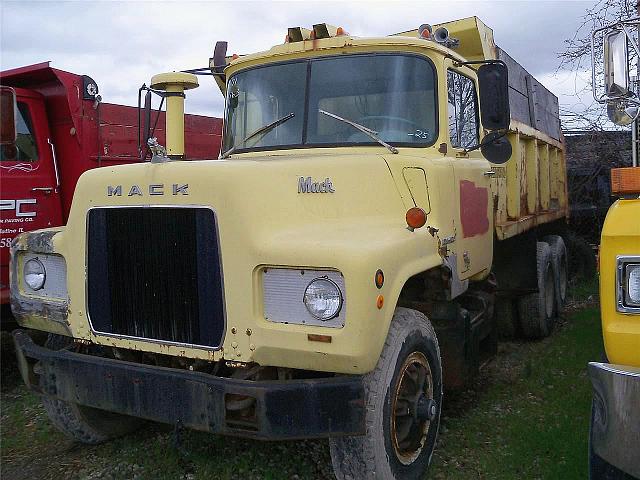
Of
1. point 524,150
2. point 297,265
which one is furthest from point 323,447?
point 524,150

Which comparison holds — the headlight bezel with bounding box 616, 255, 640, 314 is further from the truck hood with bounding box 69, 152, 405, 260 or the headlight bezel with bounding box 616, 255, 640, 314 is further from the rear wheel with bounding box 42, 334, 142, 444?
the rear wheel with bounding box 42, 334, 142, 444

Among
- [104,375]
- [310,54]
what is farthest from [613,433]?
[310,54]

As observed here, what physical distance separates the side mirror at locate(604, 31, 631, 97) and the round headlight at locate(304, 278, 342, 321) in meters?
1.56

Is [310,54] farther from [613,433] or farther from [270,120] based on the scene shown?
[613,433]

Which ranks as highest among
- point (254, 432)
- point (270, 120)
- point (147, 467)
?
point (270, 120)

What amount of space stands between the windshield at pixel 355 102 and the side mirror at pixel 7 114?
2233mm

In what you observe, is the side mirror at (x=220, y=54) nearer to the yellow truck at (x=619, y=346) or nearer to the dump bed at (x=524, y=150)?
the dump bed at (x=524, y=150)

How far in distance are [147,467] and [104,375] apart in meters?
0.89

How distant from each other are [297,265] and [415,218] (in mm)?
804

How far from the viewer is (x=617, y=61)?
286 centimetres

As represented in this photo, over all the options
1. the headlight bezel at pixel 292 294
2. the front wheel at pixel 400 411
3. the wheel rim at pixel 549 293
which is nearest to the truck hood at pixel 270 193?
the headlight bezel at pixel 292 294

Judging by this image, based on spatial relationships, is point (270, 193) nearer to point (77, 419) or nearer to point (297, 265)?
point (297, 265)

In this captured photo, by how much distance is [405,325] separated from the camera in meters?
3.16

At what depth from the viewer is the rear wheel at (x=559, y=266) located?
272 inches
